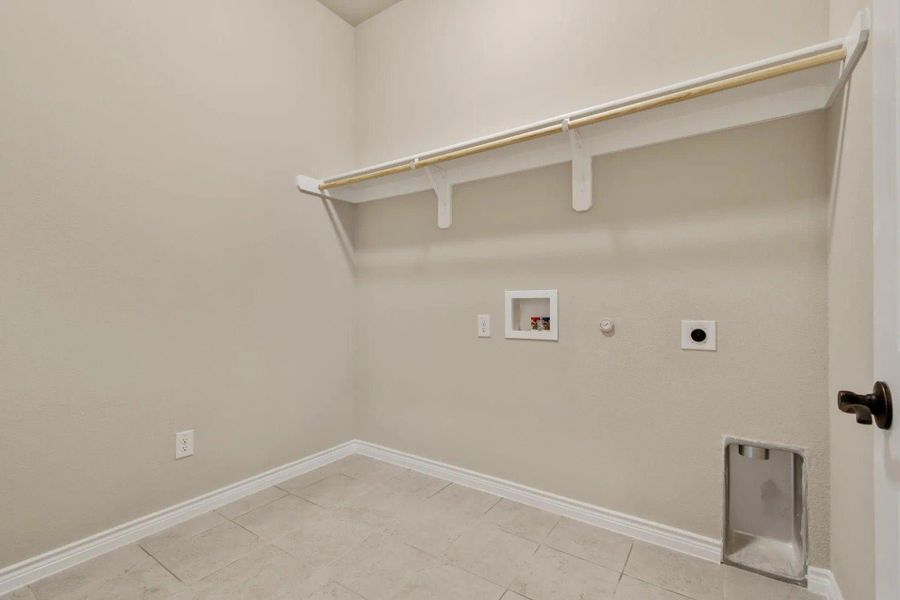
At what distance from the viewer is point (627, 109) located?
154 centimetres

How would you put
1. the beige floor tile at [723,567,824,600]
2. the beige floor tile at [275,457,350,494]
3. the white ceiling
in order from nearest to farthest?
1. the beige floor tile at [723,567,824,600]
2. the beige floor tile at [275,457,350,494]
3. the white ceiling

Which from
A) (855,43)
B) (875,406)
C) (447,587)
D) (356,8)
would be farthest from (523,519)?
(356,8)

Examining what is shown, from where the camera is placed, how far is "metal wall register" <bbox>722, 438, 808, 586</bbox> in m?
1.53

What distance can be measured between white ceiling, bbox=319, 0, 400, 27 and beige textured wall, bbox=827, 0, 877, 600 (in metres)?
2.28

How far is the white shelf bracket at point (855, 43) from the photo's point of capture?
109cm

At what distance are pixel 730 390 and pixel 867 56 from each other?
1.10m

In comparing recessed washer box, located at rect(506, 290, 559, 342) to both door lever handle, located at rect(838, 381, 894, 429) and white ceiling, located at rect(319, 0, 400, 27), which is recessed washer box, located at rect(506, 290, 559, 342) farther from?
white ceiling, located at rect(319, 0, 400, 27)

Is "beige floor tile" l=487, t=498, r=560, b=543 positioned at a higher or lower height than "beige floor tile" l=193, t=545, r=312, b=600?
higher

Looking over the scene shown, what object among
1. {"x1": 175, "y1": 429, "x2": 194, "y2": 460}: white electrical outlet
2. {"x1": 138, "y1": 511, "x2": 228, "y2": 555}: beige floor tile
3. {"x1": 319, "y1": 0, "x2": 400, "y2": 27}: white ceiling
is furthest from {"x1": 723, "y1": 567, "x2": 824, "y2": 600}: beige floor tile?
{"x1": 319, "y1": 0, "x2": 400, "y2": 27}: white ceiling

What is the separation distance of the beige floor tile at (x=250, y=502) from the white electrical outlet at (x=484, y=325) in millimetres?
1331

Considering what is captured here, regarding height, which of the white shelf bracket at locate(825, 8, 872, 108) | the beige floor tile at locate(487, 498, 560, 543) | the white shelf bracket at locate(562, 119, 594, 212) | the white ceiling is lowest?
the beige floor tile at locate(487, 498, 560, 543)

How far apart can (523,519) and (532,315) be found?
37.2 inches

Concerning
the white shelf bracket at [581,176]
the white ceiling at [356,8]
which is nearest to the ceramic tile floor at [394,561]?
the white shelf bracket at [581,176]

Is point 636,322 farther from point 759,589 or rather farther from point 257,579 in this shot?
point 257,579
